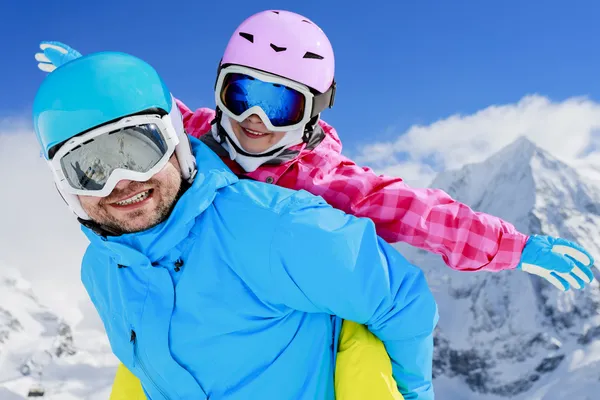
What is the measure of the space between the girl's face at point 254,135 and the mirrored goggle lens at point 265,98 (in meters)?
0.07

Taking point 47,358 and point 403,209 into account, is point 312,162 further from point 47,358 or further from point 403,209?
point 47,358

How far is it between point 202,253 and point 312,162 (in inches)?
45.0

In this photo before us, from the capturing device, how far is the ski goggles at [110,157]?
2.67 metres

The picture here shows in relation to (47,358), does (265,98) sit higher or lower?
higher

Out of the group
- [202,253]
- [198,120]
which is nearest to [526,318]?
[198,120]

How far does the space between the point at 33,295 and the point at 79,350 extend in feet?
96.0

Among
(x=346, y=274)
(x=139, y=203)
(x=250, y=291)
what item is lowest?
(x=250, y=291)

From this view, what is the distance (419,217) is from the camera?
3365mm

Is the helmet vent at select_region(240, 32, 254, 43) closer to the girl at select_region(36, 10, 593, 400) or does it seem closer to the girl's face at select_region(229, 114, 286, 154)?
the girl at select_region(36, 10, 593, 400)

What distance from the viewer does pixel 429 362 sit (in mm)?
3168

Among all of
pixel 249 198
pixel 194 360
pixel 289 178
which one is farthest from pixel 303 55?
pixel 194 360

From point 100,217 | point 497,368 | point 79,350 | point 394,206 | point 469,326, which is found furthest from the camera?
point 79,350

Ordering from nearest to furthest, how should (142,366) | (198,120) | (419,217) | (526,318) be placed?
1. (142,366)
2. (419,217)
3. (198,120)
4. (526,318)

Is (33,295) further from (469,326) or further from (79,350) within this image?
(469,326)
